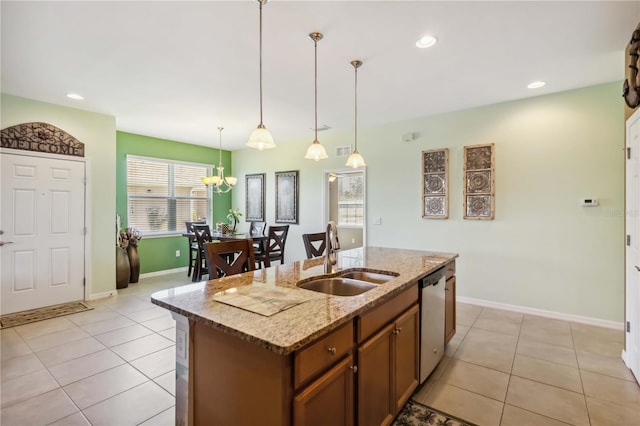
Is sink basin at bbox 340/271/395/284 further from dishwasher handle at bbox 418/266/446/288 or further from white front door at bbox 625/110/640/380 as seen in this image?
white front door at bbox 625/110/640/380

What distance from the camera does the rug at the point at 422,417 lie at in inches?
75.9

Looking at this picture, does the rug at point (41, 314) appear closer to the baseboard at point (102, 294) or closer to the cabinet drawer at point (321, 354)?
the baseboard at point (102, 294)

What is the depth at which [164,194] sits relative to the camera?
19.9ft

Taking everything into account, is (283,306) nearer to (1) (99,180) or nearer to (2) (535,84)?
(2) (535,84)

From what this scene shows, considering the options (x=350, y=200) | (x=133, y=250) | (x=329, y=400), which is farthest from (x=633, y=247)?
Answer: (x=133, y=250)

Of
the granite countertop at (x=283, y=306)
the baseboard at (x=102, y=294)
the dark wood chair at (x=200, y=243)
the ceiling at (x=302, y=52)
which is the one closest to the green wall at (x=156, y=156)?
the dark wood chair at (x=200, y=243)

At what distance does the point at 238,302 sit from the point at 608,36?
3426 millimetres

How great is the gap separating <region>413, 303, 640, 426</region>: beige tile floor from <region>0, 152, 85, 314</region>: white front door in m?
4.60

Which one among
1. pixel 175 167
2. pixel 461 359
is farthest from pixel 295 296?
pixel 175 167

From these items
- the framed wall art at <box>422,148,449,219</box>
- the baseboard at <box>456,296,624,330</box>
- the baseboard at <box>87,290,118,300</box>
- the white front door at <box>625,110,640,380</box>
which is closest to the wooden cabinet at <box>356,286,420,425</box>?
the white front door at <box>625,110,640,380</box>

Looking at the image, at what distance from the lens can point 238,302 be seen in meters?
1.49

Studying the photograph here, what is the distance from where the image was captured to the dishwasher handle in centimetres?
216

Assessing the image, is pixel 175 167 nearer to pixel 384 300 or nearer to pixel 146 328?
pixel 146 328

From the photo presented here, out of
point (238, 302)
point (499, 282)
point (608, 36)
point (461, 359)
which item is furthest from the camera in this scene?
point (499, 282)
